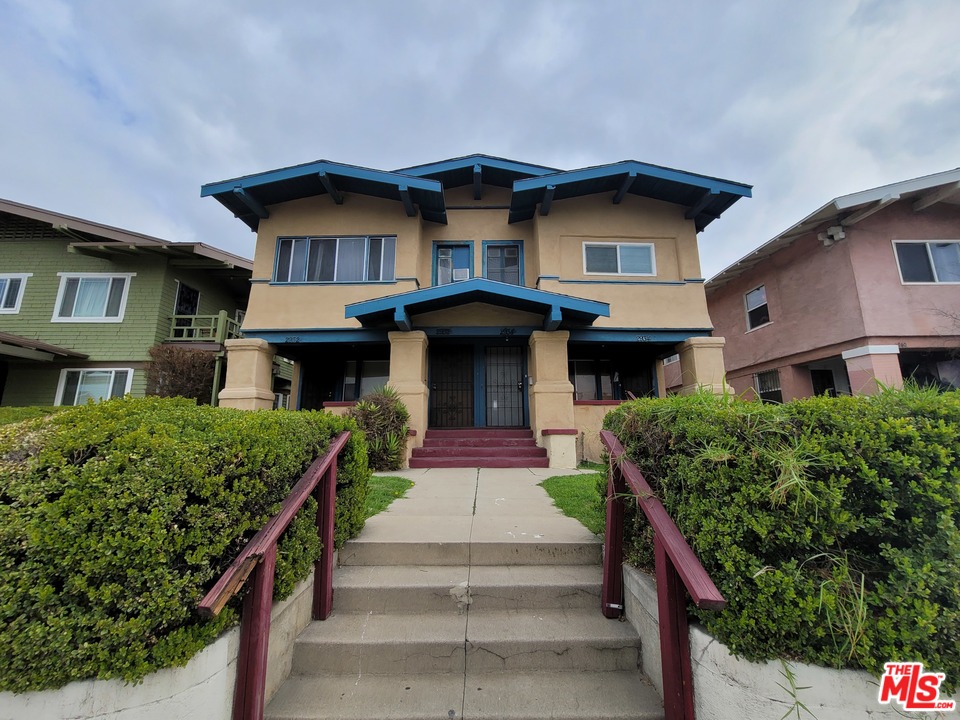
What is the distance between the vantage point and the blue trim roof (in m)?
9.91

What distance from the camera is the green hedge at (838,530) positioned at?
1.69m

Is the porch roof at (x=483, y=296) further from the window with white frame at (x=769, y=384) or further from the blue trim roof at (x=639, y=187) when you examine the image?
the window with white frame at (x=769, y=384)

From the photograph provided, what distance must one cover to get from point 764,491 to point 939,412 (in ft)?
2.93

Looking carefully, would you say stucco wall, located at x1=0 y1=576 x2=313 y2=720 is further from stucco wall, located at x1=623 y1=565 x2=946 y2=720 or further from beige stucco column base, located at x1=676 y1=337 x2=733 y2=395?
beige stucco column base, located at x1=676 y1=337 x2=733 y2=395

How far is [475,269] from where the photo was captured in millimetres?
11180

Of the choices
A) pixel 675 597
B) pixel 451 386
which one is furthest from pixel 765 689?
pixel 451 386

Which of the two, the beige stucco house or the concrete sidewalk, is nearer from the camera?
the concrete sidewalk

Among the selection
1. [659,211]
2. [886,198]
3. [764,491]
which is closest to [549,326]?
[659,211]

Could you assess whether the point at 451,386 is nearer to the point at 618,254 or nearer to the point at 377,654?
the point at 618,254

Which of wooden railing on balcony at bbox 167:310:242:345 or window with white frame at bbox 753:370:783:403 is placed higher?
wooden railing on balcony at bbox 167:310:242:345

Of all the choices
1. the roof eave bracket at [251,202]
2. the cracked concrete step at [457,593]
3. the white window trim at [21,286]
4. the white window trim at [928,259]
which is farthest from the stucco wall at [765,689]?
the white window trim at [21,286]

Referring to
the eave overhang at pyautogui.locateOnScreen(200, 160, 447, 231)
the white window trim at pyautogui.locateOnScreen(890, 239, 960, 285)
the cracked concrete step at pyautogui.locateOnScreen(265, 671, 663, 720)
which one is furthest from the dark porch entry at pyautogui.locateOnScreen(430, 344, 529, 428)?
the white window trim at pyautogui.locateOnScreen(890, 239, 960, 285)

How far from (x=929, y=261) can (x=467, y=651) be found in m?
15.2

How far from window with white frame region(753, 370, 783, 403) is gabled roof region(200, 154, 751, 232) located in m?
6.06
